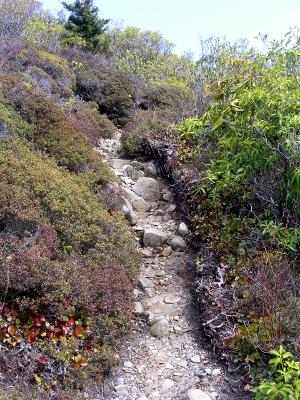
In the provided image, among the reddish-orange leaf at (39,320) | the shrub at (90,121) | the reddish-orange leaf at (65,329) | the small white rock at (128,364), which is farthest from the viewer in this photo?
the shrub at (90,121)

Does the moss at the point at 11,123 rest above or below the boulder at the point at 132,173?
above

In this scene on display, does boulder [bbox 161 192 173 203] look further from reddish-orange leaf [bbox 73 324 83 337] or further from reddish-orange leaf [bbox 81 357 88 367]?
reddish-orange leaf [bbox 81 357 88 367]

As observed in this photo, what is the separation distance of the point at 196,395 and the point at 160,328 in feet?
3.17

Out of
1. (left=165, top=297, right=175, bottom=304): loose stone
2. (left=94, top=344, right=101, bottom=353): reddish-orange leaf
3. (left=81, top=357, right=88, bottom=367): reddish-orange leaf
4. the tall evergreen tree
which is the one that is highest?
the tall evergreen tree

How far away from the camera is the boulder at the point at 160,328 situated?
3957 mm

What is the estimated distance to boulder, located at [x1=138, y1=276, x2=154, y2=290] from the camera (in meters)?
4.65

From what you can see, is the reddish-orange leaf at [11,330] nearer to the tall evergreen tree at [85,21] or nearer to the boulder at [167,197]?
the boulder at [167,197]

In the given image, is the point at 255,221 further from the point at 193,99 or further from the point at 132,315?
the point at 193,99

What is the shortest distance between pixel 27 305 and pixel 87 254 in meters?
1.00

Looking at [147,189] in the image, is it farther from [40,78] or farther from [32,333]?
[32,333]

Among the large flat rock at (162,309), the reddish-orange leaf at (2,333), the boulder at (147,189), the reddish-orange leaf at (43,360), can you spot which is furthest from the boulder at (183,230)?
the reddish-orange leaf at (2,333)

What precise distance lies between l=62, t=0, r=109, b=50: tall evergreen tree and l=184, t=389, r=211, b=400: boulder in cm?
1476

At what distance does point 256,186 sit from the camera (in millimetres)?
4605

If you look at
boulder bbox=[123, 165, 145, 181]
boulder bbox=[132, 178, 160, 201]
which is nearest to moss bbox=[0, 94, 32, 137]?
boulder bbox=[132, 178, 160, 201]
